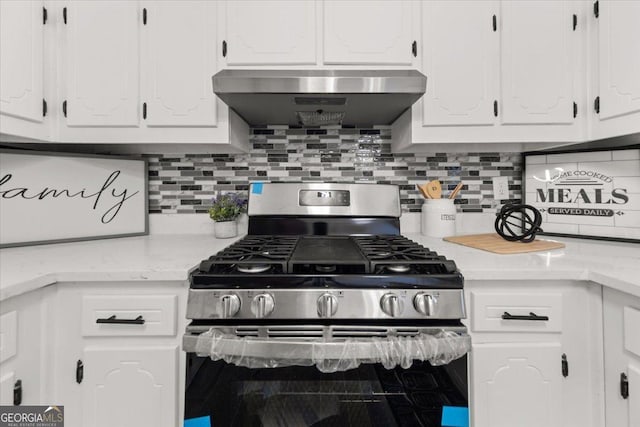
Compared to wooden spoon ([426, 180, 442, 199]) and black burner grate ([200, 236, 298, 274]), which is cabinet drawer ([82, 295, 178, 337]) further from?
wooden spoon ([426, 180, 442, 199])

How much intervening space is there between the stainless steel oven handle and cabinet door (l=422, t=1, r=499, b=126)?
95 centimetres

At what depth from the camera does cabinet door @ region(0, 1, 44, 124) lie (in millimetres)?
1169

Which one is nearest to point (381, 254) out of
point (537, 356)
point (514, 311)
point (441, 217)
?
point (514, 311)

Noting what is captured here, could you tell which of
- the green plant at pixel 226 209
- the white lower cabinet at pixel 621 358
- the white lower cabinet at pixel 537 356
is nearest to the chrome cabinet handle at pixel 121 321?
the green plant at pixel 226 209

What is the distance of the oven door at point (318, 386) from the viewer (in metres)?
0.86

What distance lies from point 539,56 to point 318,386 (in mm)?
1604

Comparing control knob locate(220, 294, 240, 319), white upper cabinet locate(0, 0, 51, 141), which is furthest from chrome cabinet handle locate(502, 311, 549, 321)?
white upper cabinet locate(0, 0, 51, 141)

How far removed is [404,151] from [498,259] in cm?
76

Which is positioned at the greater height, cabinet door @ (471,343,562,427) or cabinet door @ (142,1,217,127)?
cabinet door @ (142,1,217,127)

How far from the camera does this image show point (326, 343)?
2.73 feet

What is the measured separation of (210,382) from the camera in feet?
2.91

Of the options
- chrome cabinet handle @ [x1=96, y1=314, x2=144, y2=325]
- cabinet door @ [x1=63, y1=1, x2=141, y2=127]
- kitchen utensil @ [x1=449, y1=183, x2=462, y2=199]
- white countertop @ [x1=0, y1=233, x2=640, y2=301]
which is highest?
cabinet door @ [x1=63, y1=1, x2=141, y2=127]

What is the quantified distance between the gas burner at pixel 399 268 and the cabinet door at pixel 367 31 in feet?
3.03

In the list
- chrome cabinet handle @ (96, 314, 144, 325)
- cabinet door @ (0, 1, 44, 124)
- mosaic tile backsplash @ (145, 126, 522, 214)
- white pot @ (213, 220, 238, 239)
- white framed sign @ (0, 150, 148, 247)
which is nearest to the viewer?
chrome cabinet handle @ (96, 314, 144, 325)
